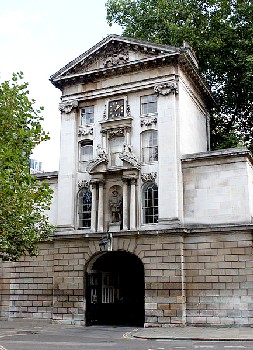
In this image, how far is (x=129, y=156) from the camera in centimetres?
2598

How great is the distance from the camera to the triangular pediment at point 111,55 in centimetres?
2692

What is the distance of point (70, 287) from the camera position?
2606cm

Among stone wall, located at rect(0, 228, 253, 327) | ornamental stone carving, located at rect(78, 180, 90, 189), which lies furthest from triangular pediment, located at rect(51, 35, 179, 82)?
stone wall, located at rect(0, 228, 253, 327)

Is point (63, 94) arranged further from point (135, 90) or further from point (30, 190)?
point (30, 190)

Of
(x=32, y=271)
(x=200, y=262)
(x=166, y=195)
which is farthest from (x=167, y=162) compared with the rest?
(x=32, y=271)

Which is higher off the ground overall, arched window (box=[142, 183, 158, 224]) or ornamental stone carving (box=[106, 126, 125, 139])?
ornamental stone carving (box=[106, 126, 125, 139])

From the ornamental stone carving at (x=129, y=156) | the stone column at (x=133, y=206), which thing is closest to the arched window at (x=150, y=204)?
the stone column at (x=133, y=206)

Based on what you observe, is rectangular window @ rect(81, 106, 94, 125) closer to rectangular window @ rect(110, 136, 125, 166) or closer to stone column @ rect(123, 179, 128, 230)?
rectangular window @ rect(110, 136, 125, 166)

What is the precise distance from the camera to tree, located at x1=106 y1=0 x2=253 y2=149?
34406 millimetres

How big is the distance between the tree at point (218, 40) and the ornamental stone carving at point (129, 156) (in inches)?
376

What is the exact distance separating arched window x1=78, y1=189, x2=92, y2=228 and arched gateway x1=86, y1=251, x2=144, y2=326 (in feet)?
6.85

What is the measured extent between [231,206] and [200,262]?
321 centimetres

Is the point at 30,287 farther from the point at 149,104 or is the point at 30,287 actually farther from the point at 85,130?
the point at 149,104

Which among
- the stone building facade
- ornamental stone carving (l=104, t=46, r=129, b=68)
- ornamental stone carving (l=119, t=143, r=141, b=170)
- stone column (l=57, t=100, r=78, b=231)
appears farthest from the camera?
ornamental stone carving (l=104, t=46, r=129, b=68)
